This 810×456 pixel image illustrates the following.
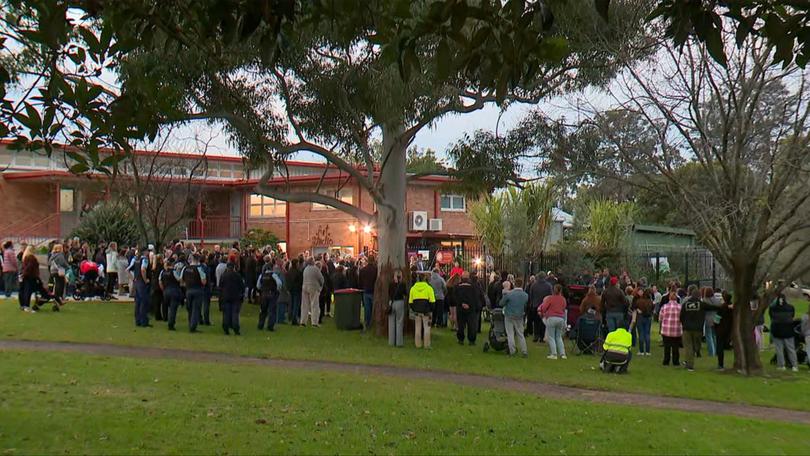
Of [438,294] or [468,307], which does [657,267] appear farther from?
[468,307]

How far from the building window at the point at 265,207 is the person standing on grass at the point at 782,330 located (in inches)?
1104

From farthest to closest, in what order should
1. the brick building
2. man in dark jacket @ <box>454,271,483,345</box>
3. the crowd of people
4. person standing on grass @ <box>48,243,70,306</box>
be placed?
the brick building → person standing on grass @ <box>48,243,70,306</box> → man in dark jacket @ <box>454,271,483,345</box> → the crowd of people

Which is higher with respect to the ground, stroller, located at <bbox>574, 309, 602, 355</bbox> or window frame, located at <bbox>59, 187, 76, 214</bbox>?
window frame, located at <bbox>59, 187, 76, 214</bbox>

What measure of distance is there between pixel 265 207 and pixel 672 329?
28092 mm

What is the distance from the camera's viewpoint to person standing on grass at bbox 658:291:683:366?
17516 mm

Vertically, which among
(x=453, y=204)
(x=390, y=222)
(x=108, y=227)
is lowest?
(x=390, y=222)

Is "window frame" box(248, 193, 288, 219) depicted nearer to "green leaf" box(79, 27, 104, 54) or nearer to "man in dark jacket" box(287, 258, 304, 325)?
"man in dark jacket" box(287, 258, 304, 325)

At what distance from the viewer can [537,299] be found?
66.5ft

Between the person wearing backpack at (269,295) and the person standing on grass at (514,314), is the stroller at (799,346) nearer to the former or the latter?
the person standing on grass at (514,314)

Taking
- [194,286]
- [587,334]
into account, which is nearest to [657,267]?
[587,334]

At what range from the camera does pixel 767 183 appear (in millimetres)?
17000

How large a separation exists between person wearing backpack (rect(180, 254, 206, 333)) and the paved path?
8.49 feet

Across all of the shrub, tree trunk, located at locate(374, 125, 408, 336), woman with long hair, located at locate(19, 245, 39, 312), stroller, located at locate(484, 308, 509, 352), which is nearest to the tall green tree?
tree trunk, located at locate(374, 125, 408, 336)

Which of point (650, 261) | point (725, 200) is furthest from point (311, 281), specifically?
point (650, 261)
